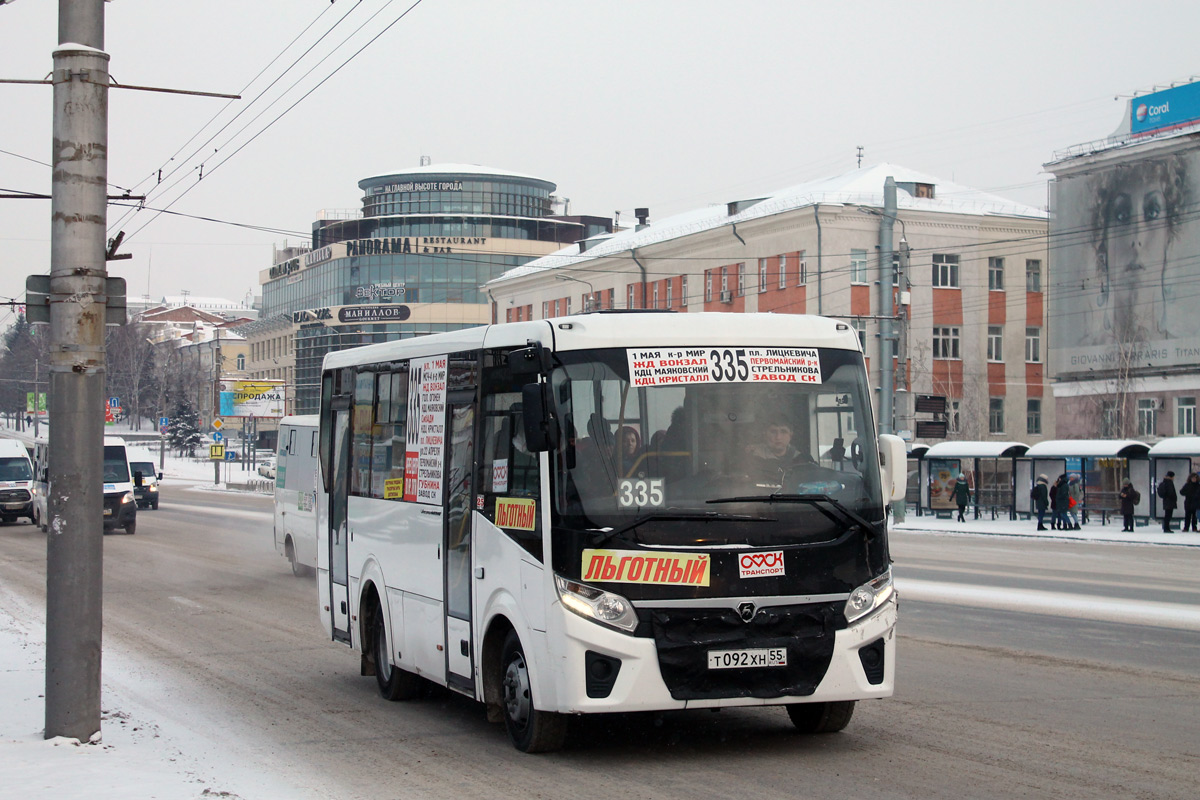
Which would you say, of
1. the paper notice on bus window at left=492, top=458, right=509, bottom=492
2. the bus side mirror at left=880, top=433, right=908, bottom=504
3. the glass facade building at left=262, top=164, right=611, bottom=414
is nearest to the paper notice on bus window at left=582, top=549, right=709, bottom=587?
the paper notice on bus window at left=492, top=458, right=509, bottom=492

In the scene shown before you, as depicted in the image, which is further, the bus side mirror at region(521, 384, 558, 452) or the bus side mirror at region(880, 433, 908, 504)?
the bus side mirror at region(880, 433, 908, 504)

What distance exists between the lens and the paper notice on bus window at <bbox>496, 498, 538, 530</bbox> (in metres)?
7.88

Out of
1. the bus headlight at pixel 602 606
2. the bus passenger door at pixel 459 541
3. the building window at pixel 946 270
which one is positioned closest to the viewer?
the bus headlight at pixel 602 606

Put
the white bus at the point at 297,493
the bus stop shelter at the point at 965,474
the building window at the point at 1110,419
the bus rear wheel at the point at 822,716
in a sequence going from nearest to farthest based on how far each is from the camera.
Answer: the bus rear wheel at the point at 822,716 < the white bus at the point at 297,493 < the bus stop shelter at the point at 965,474 < the building window at the point at 1110,419

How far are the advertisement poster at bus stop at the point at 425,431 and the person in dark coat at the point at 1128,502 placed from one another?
90.7 feet

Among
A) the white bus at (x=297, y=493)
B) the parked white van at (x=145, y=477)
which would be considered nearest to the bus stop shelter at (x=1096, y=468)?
the white bus at (x=297, y=493)

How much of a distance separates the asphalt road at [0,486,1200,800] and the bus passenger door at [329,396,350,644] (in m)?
0.55

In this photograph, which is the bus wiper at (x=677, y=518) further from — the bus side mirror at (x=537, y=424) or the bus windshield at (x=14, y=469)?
the bus windshield at (x=14, y=469)

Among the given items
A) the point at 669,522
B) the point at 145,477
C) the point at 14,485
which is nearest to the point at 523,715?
the point at 669,522

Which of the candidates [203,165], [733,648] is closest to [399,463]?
[733,648]

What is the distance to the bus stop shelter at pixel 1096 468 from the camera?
1399 inches

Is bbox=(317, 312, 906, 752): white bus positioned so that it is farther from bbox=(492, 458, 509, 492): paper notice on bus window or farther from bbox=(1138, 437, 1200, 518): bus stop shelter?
bbox=(1138, 437, 1200, 518): bus stop shelter

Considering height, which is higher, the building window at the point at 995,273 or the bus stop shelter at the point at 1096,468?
the building window at the point at 995,273

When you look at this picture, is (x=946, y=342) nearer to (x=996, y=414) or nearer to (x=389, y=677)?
(x=996, y=414)
